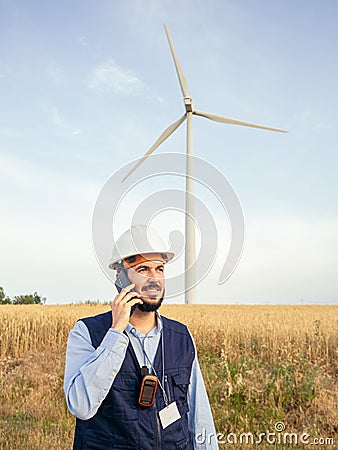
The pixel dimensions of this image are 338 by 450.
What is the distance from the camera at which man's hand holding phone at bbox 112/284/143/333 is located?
8.66 feet

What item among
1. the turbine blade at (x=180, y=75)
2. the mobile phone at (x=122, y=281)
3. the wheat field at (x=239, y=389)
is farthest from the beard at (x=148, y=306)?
the turbine blade at (x=180, y=75)

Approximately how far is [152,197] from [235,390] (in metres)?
4.56

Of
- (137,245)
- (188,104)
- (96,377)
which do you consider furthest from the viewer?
(188,104)

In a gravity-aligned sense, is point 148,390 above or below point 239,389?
above

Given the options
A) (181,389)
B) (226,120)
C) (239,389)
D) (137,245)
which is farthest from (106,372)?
(226,120)

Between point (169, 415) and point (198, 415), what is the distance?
0.99 feet

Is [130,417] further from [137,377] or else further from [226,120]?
[226,120]

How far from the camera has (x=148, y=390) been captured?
270 cm

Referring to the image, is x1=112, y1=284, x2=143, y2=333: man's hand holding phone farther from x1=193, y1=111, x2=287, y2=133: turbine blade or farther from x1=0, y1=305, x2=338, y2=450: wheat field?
x1=193, y1=111, x2=287, y2=133: turbine blade

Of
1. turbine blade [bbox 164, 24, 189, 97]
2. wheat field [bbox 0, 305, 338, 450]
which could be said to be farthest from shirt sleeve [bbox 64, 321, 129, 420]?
turbine blade [bbox 164, 24, 189, 97]

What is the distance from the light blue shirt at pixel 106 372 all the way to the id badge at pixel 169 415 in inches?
9.6

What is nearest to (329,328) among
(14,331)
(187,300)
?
(14,331)

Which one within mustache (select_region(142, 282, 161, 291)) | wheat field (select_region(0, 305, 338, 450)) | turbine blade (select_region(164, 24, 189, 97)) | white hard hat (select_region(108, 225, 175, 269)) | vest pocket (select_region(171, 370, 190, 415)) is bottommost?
wheat field (select_region(0, 305, 338, 450))

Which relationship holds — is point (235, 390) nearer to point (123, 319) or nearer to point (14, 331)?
point (123, 319)
